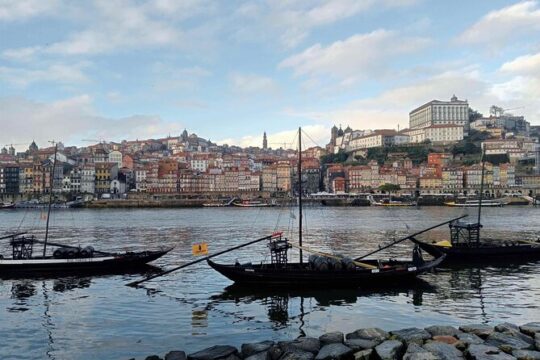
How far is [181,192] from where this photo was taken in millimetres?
133125

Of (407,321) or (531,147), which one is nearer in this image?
(407,321)

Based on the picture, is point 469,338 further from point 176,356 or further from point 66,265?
point 66,265

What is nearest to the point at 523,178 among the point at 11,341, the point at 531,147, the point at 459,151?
the point at 459,151

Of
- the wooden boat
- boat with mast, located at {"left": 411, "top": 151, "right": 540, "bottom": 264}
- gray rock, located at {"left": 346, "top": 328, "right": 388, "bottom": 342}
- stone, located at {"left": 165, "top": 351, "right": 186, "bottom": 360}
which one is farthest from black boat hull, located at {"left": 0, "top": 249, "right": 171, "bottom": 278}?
gray rock, located at {"left": 346, "top": 328, "right": 388, "bottom": 342}

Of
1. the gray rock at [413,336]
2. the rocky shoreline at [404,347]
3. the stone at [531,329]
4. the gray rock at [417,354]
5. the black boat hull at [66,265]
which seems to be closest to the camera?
the gray rock at [417,354]

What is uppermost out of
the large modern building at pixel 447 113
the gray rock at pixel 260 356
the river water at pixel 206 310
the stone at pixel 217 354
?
the large modern building at pixel 447 113

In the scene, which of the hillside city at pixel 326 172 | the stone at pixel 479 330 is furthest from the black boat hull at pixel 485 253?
the hillside city at pixel 326 172

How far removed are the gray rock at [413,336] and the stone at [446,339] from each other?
24 centimetres

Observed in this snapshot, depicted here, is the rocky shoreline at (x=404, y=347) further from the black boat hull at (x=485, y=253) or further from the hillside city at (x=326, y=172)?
the hillside city at (x=326, y=172)

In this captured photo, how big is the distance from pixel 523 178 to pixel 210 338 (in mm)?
134640

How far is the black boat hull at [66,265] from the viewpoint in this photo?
24.5 metres

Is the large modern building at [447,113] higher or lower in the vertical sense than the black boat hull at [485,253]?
higher

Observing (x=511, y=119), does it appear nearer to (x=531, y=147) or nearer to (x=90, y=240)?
(x=531, y=147)

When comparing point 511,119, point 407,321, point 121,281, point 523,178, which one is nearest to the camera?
point 407,321
